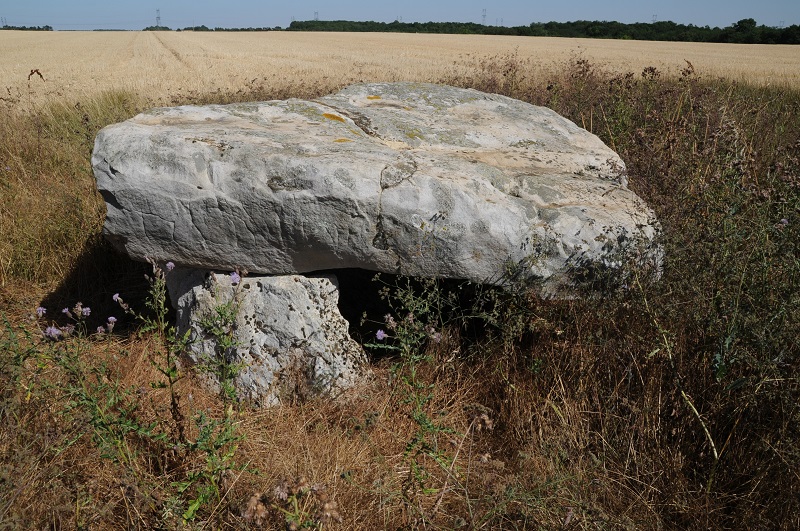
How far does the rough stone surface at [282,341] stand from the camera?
3215mm

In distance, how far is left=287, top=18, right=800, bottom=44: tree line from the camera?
41.2 m

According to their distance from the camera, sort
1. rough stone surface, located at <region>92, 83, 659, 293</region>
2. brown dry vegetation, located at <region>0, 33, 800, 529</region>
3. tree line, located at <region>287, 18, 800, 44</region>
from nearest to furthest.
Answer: brown dry vegetation, located at <region>0, 33, 800, 529</region>, rough stone surface, located at <region>92, 83, 659, 293</region>, tree line, located at <region>287, 18, 800, 44</region>

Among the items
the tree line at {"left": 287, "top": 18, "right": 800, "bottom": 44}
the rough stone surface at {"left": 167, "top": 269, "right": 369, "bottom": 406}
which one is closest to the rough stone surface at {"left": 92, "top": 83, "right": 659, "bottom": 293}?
the rough stone surface at {"left": 167, "top": 269, "right": 369, "bottom": 406}

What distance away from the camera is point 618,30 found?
4916 cm

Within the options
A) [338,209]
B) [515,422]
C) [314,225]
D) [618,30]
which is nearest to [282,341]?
[314,225]

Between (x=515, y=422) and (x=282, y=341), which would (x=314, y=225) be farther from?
(x=515, y=422)

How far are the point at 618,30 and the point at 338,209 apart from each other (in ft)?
171

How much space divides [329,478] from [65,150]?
4659mm

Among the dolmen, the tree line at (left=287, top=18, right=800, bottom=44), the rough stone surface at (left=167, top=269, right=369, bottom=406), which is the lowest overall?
the rough stone surface at (left=167, top=269, right=369, bottom=406)

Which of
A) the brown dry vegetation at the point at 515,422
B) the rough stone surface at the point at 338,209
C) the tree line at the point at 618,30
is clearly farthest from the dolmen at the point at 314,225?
the tree line at the point at 618,30

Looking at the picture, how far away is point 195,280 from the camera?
349 centimetres

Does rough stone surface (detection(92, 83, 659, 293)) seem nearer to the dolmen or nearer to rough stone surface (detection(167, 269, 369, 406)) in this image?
the dolmen

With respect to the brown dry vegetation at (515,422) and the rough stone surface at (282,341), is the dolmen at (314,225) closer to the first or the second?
the rough stone surface at (282,341)

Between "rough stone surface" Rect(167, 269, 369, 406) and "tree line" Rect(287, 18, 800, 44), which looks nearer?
"rough stone surface" Rect(167, 269, 369, 406)
